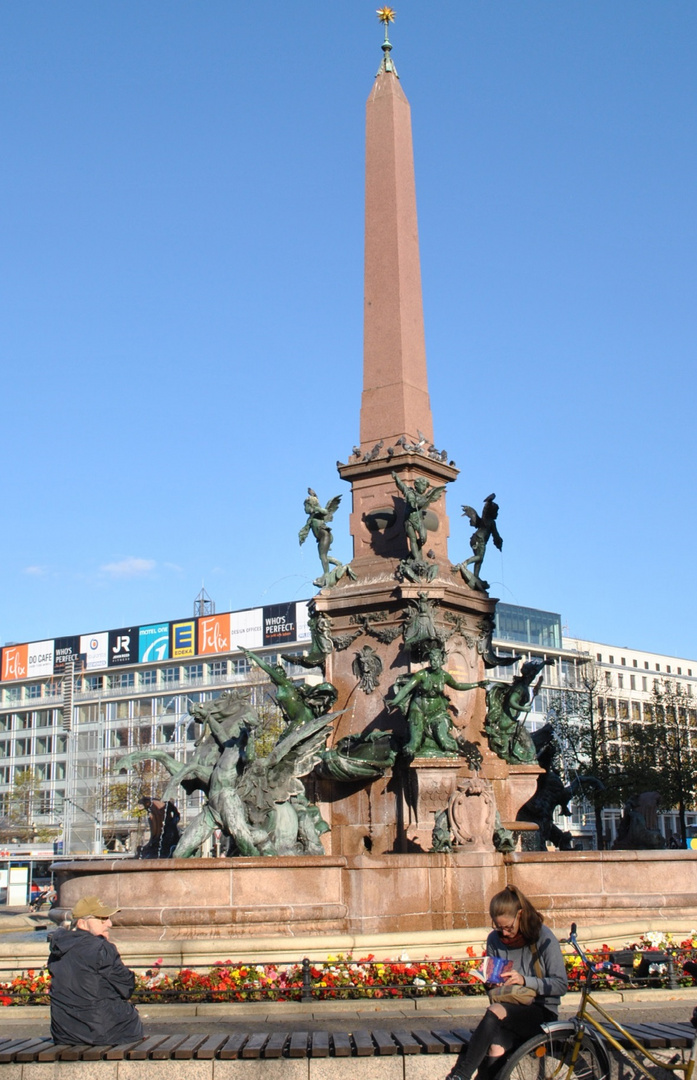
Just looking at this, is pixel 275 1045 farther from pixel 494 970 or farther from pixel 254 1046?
pixel 494 970

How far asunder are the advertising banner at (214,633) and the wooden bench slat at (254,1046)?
85.7 metres

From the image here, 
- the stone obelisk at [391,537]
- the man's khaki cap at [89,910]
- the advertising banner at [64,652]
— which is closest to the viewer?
the man's khaki cap at [89,910]

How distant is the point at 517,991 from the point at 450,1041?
3.56 ft

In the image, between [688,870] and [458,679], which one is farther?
[458,679]

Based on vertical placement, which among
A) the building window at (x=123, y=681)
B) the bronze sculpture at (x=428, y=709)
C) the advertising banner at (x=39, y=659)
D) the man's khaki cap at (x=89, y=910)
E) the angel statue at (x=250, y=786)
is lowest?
the man's khaki cap at (x=89, y=910)

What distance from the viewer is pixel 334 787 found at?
19078mm

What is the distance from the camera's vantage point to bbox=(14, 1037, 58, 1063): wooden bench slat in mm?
7090

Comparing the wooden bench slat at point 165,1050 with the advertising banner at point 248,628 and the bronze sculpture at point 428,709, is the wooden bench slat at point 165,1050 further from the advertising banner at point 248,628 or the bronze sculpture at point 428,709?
the advertising banner at point 248,628

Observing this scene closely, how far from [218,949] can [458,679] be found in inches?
320

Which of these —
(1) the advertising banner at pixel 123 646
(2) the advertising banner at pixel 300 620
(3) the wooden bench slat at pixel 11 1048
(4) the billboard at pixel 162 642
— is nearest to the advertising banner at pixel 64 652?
(4) the billboard at pixel 162 642

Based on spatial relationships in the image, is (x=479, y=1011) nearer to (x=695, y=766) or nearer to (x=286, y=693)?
(x=286, y=693)

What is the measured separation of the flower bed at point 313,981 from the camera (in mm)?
10938

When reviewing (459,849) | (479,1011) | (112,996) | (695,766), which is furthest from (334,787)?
(695,766)

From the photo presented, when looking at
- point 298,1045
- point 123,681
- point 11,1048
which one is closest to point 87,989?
point 11,1048
